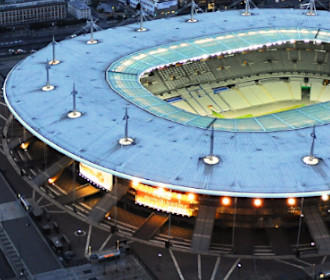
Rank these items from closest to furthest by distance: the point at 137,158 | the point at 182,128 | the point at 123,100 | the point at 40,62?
the point at 137,158, the point at 182,128, the point at 123,100, the point at 40,62

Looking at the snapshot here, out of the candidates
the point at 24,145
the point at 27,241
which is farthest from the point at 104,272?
the point at 24,145

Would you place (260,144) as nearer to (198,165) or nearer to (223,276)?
(198,165)

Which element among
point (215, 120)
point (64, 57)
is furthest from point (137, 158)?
point (64, 57)

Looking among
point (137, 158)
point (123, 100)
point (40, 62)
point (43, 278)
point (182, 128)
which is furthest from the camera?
point (40, 62)

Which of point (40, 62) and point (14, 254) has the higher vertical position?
point (40, 62)

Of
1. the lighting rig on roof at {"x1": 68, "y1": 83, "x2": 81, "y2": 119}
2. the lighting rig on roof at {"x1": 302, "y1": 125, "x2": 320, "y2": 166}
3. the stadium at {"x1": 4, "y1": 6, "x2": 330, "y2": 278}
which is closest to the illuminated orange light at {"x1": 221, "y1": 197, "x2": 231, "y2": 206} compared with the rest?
the stadium at {"x1": 4, "y1": 6, "x2": 330, "y2": 278}

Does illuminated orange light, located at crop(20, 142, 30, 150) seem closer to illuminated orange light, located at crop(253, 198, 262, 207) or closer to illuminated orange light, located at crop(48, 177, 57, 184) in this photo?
illuminated orange light, located at crop(48, 177, 57, 184)
